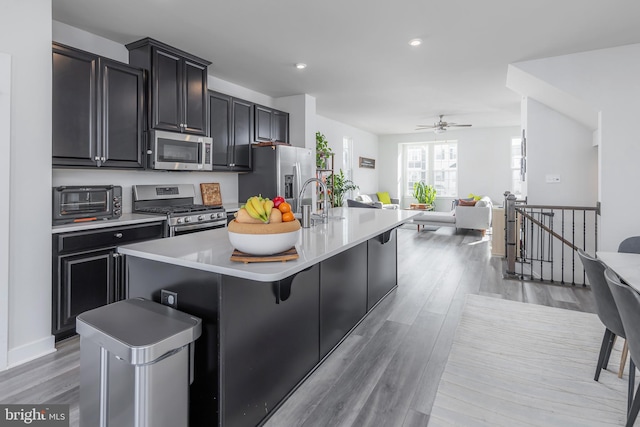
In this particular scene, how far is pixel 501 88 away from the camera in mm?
5352

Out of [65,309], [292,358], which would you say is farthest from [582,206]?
[65,309]

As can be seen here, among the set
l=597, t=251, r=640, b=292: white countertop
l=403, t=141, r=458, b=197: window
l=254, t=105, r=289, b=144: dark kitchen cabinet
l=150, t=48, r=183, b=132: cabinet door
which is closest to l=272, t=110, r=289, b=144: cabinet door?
l=254, t=105, r=289, b=144: dark kitchen cabinet

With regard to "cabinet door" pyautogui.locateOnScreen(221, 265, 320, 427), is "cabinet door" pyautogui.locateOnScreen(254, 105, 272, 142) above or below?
above

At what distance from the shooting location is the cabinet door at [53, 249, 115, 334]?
2.56m

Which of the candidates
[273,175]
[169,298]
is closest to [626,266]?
[169,298]

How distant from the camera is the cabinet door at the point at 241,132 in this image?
4.54 meters

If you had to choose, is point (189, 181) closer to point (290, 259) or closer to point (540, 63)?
point (290, 259)

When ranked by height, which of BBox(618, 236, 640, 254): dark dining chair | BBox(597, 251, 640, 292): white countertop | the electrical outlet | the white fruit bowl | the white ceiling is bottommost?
the electrical outlet

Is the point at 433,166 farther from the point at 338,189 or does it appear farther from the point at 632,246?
the point at 632,246

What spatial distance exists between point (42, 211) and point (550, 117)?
555 cm

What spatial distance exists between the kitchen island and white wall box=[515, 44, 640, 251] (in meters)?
3.05

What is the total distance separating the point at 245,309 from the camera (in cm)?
161

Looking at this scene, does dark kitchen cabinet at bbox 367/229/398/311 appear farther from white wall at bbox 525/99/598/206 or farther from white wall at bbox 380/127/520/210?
white wall at bbox 380/127/520/210

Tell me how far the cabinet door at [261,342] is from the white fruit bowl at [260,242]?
6.2 inches
